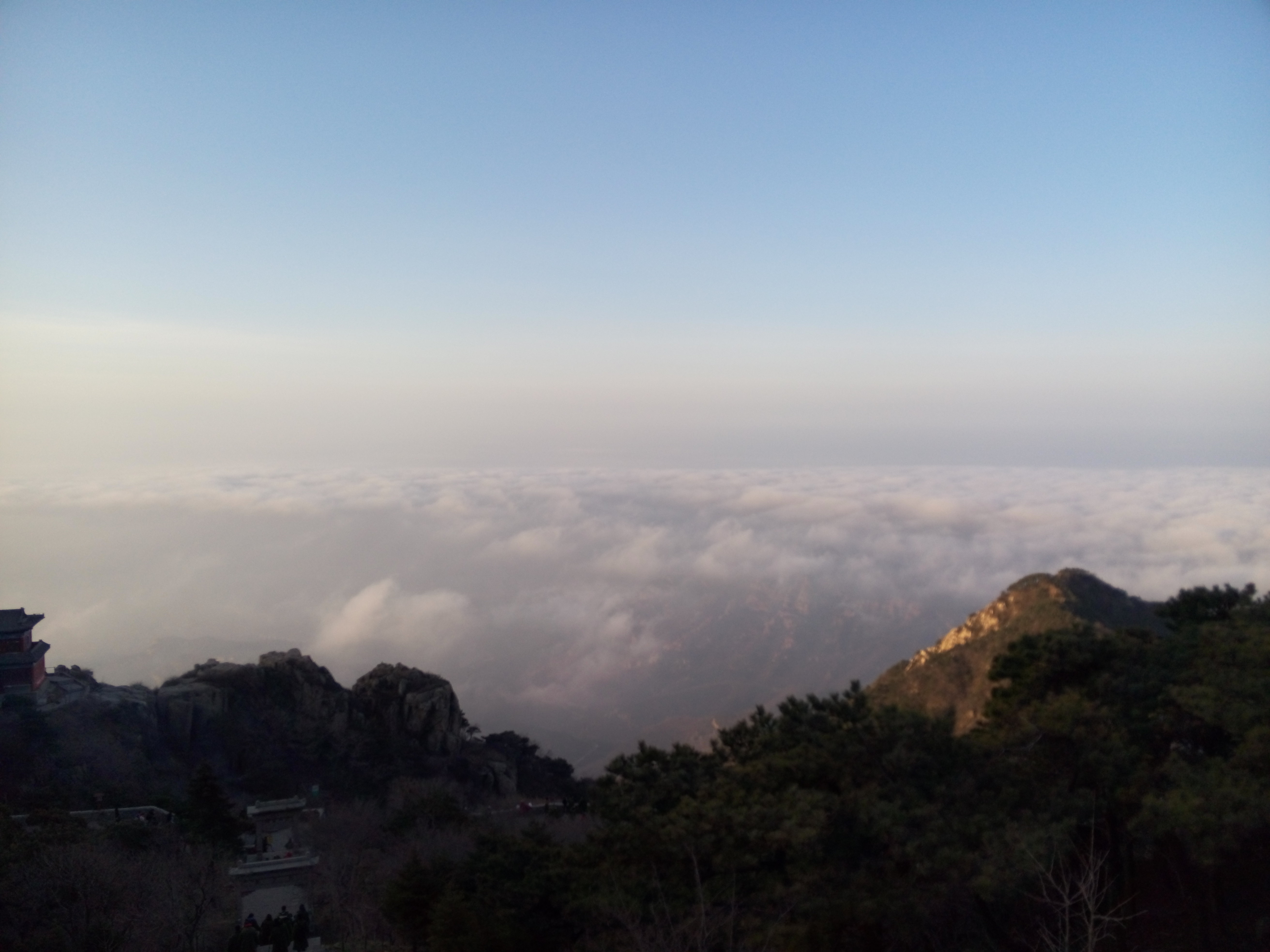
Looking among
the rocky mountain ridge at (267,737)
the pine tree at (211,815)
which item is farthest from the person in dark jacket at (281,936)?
the rocky mountain ridge at (267,737)

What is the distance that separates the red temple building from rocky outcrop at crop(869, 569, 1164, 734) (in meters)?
28.4

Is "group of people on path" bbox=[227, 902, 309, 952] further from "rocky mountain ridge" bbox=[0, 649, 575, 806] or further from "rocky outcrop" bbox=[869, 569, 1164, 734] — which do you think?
"rocky mountain ridge" bbox=[0, 649, 575, 806]

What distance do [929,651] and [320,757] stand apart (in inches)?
870

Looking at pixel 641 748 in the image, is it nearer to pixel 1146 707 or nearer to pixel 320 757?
pixel 1146 707

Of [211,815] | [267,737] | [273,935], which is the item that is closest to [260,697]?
[267,737]

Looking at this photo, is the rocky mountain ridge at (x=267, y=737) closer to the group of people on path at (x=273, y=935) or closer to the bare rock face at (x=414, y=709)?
the bare rock face at (x=414, y=709)

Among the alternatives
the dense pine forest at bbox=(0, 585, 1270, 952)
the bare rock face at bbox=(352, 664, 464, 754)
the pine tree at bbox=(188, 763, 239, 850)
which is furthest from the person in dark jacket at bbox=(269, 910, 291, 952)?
the bare rock face at bbox=(352, 664, 464, 754)

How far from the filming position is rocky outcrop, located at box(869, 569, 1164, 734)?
1727 centimetres

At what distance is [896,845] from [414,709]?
26.2 metres

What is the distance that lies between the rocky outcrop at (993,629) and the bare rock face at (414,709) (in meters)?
19.3

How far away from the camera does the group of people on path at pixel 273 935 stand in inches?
522

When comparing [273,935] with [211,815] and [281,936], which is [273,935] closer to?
[281,936]

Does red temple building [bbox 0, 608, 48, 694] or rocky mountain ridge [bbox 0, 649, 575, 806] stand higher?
red temple building [bbox 0, 608, 48, 694]

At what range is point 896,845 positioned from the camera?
10.5 metres
